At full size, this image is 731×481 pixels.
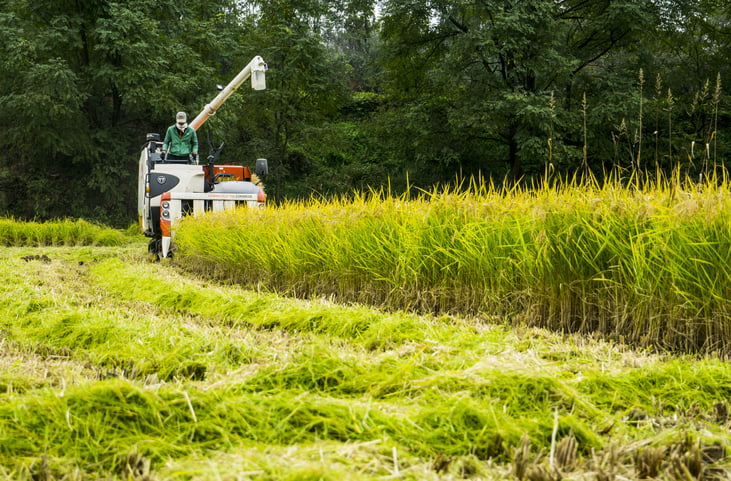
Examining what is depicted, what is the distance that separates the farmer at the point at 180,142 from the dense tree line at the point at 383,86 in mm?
7374

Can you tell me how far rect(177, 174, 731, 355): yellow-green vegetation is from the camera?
8.82 ft

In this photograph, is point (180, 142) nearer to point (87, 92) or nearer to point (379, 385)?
point (379, 385)

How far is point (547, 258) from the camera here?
3129mm

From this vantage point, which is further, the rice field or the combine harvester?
the combine harvester

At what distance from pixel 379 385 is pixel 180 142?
772cm

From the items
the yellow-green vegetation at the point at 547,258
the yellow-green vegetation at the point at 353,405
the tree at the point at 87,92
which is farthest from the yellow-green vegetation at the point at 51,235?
the yellow-green vegetation at the point at 353,405

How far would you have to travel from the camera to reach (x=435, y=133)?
15.7 metres

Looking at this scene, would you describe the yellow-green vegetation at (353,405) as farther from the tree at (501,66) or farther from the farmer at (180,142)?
the tree at (501,66)

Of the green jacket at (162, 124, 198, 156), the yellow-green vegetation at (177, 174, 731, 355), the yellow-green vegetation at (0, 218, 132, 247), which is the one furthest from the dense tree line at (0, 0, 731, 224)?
the yellow-green vegetation at (177, 174, 731, 355)

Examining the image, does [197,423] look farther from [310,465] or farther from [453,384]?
[453,384]

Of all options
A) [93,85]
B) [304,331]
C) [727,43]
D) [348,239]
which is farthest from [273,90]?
[304,331]

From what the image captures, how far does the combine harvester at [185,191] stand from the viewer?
25.6 feet

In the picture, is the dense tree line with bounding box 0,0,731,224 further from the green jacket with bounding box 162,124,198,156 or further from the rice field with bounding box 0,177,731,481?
the rice field with bounding box 0,177,731,481

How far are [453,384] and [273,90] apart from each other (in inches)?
661
